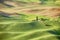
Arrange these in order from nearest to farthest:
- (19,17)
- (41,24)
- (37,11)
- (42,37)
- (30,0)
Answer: (42,37), (41,24), (19,17), (37,11), (30,0)

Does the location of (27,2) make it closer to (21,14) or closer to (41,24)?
(21,14)

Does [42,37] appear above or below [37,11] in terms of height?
below

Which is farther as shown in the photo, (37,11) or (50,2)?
(50,2)

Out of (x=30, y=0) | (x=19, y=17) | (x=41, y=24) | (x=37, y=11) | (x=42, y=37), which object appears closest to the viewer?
(x=42, y=37)

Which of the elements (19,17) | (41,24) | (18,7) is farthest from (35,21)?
(18,7)

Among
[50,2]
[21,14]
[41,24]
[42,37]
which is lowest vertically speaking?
[42,37]

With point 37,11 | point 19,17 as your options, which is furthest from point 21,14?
point 37,11
